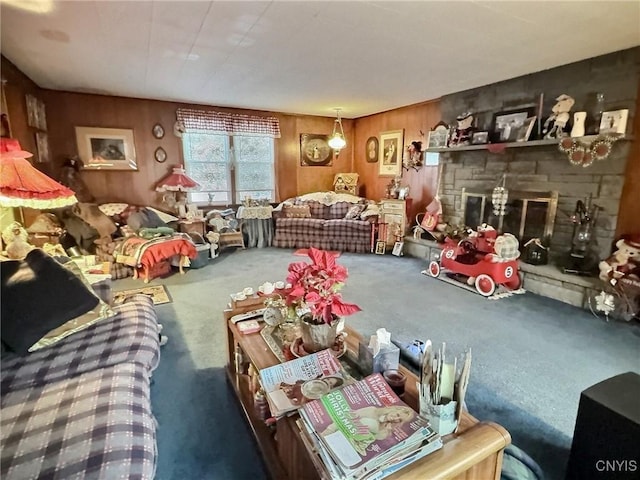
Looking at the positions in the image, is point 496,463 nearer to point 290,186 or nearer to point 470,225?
point 470,225

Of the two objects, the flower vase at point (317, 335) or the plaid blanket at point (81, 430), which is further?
the flower vase at point (317, 335)

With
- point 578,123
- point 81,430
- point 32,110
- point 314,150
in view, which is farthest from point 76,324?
point 314,150

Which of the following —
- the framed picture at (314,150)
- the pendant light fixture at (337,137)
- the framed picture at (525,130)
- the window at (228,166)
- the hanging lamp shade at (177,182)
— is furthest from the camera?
the framed picture at (314,150)

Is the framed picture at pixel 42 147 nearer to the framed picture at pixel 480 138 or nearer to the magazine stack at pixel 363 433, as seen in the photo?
the magazine stack at pixel 363 433

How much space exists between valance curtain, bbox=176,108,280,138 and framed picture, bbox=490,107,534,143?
3304mm

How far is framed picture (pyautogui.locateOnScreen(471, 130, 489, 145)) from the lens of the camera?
153 inches

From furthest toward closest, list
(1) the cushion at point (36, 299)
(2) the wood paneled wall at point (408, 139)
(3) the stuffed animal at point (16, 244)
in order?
1. (2) the wood paneled wall at point (408, 139)
2. (3) the stuffed animal at point (16, 244)
3. (1) the cushion at point (36, 299)

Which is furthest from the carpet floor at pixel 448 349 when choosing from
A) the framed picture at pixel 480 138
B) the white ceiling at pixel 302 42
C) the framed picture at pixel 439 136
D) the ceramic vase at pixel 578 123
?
the white ceiling at pixel 302 42

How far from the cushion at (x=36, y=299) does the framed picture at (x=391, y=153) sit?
15.2 feet

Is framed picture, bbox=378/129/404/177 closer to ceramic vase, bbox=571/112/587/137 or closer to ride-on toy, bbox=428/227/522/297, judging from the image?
ride-on toy, bbox=428/227/522/297

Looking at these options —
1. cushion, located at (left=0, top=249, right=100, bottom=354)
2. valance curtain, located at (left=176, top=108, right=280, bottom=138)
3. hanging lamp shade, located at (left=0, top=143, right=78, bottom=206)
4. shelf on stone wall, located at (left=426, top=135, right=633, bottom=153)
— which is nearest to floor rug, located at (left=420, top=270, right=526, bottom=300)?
shelf on stone wall, located at (left=426, top=135, right=633, bottom=153)

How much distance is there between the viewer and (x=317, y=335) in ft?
4.45

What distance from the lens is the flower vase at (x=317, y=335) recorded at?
1.35 meters

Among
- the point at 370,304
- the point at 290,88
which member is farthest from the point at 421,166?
the point at 370,304
